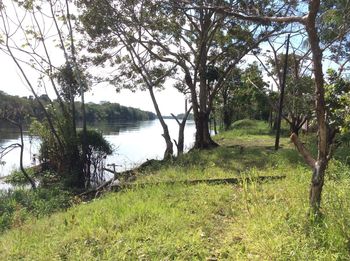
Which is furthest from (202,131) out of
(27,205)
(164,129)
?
(27,205)

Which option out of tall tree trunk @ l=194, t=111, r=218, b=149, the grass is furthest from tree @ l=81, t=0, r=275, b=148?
the grass

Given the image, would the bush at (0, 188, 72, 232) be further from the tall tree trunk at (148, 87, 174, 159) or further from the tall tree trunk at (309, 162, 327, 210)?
the tall tree trunk at (148, 87, 174, 159)

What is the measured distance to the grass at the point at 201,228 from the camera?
11.8 feet

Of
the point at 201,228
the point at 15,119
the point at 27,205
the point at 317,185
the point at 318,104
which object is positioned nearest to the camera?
the point at 318,104

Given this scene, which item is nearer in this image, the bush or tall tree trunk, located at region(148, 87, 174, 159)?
the bush

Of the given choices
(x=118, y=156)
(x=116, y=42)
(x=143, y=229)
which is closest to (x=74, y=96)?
(x=116, y=42)

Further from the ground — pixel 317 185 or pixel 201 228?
pixel 317 185

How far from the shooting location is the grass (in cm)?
361

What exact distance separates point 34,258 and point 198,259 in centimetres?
175

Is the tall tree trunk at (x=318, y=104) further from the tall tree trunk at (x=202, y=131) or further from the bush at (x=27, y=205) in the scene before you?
the tall tree trunk at (x=202, y=131)

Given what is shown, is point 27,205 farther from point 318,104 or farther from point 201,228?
point 318,104

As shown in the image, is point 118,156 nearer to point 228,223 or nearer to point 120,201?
point 120,201

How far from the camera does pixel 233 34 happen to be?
1495 centimetres

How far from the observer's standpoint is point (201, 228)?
4.57m
